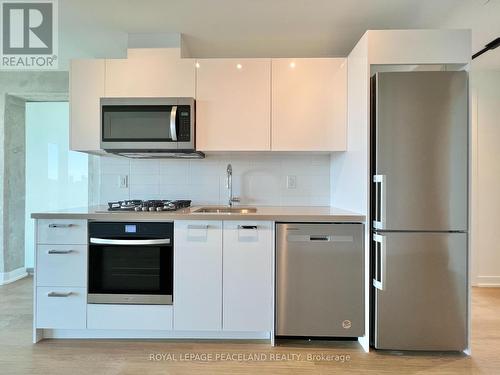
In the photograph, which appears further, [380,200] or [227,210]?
[227,210]

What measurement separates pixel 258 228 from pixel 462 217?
1305 millimetres

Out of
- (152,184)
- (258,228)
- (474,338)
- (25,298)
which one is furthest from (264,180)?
(25,298)

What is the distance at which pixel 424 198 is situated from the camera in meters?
1.82

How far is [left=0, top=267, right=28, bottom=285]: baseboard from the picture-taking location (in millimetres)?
3246

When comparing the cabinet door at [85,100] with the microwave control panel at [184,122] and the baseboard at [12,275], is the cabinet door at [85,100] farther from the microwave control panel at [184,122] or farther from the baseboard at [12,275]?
the baseboard at [12,275]

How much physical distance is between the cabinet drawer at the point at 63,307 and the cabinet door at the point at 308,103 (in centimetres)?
185

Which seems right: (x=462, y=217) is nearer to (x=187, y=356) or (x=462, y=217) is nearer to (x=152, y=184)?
(x=187, y=356)

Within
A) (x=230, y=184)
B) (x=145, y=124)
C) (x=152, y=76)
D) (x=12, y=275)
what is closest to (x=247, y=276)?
(x=230, y=184)

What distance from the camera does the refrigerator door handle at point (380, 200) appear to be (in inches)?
71.5

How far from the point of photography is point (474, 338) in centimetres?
213

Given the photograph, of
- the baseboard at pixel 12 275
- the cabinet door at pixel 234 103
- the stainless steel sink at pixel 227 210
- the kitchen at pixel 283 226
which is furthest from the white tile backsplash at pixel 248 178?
the baseboard at pixel 12 275

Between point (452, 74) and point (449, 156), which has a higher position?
point (452, 74)

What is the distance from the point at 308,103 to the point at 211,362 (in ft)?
6.59

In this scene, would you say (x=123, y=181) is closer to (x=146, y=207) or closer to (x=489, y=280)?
(x=146, y=207)
